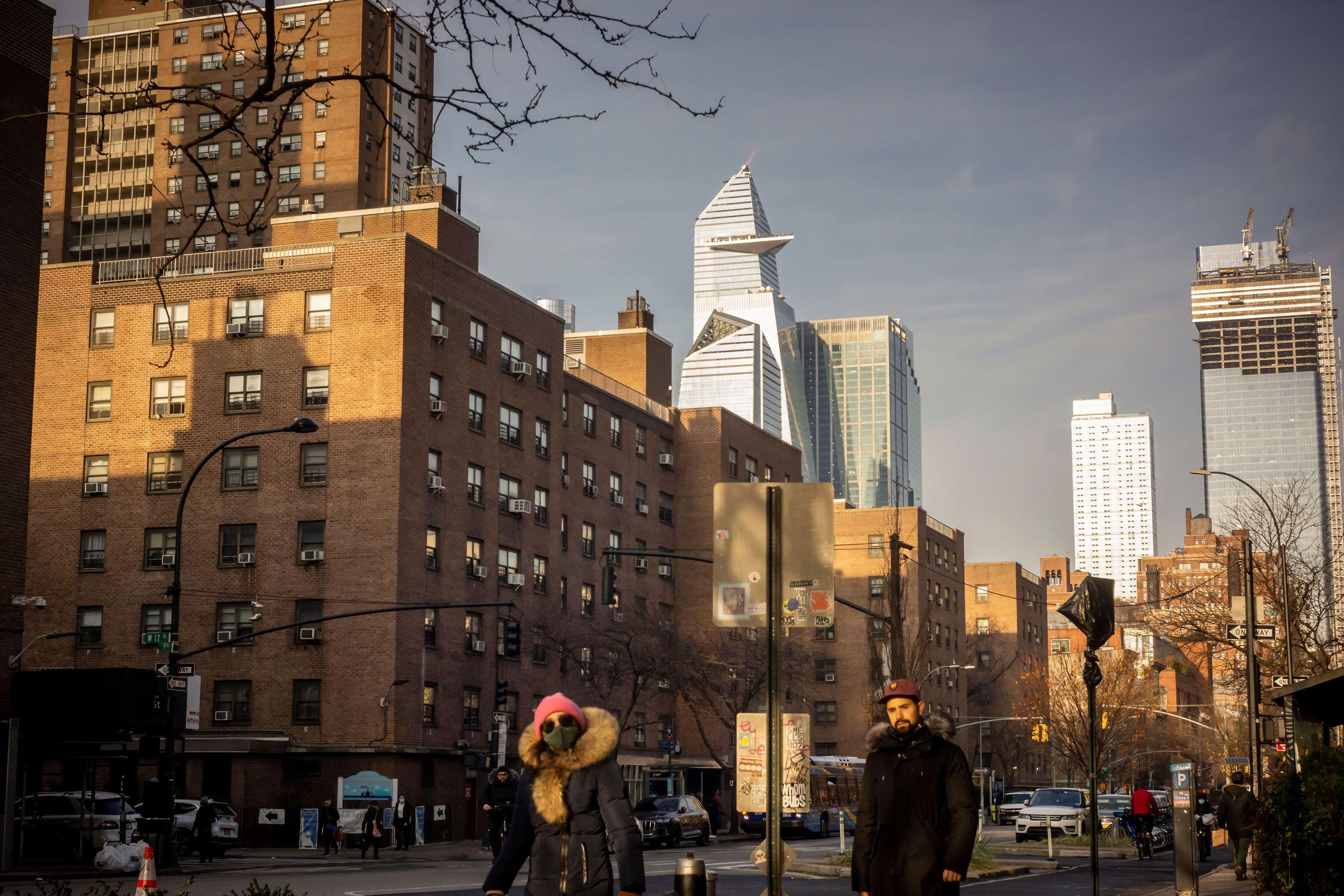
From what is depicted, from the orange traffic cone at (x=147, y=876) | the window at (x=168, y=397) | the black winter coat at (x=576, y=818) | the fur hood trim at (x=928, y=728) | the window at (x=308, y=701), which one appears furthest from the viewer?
the window at (x=168, y=397)

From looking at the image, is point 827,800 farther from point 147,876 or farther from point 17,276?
point 147,876

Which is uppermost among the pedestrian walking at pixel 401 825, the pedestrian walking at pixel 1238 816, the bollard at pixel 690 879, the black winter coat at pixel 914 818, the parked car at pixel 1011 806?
the black winter coat at pixel 914 818

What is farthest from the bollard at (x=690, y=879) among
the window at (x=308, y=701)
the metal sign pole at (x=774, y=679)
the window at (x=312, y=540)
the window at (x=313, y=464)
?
the window at (x=313, y=464)

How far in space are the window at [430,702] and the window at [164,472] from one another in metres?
11.8

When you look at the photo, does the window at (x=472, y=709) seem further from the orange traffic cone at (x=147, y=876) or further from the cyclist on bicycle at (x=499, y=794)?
the orange traffic cone at (x=147, y=876)

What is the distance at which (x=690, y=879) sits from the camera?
10.6m

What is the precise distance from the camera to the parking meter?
66.0 ft

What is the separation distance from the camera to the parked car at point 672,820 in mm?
44250

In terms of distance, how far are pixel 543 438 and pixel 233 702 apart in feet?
59.1

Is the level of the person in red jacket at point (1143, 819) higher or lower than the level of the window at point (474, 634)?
lower

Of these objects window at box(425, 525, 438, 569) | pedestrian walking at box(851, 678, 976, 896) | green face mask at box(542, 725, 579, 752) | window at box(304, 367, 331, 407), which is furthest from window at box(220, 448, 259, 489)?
green face mask at box(542, 725, 579, 752)

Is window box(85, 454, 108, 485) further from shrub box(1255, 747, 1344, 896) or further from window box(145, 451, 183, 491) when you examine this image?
shrub box(1255, 747, 1344, 896)

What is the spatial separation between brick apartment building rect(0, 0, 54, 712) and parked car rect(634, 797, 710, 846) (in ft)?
62.3

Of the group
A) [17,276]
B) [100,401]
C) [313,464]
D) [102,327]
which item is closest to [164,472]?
[100,401]
